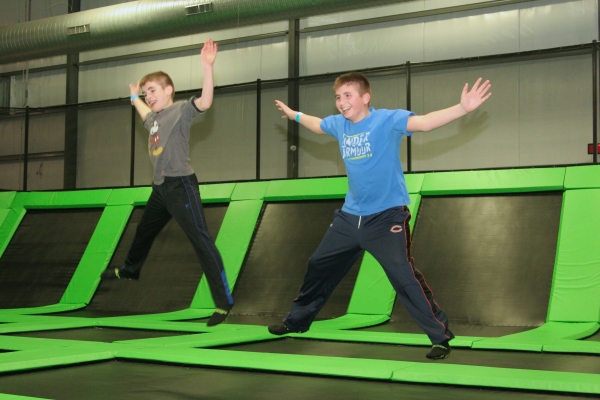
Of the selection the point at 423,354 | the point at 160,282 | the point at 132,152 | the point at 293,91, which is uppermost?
the point at 293,91

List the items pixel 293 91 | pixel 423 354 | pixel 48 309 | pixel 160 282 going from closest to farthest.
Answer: pixel 423 354 < pixel 48 309 < pixel 160 282 < pixel 293 91

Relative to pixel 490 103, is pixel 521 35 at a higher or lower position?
higher

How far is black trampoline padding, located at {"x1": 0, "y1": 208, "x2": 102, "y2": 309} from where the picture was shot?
6.34m

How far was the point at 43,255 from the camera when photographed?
6750 millimetres

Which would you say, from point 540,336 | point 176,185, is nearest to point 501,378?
point 540,336

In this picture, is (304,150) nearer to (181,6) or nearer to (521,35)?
(181,6)

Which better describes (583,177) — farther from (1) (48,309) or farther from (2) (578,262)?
(1) (48,309)

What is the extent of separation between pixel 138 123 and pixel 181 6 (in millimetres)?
1344

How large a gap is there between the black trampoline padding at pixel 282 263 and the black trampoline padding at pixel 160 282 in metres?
0.48

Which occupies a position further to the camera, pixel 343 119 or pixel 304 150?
pixel 304 150

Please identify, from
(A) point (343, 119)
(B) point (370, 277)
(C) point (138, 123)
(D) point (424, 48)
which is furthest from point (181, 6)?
(A) point (343, 119)

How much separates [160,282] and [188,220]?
7.90 feet

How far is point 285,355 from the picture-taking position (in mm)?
3320

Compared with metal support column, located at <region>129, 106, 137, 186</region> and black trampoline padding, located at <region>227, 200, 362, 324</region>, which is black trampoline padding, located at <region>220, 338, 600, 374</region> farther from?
metal support column, located at <region>129, 106, 137, 186</region>
